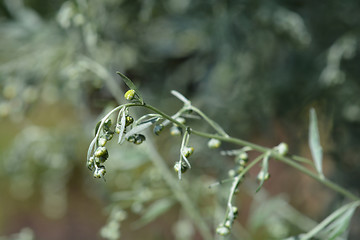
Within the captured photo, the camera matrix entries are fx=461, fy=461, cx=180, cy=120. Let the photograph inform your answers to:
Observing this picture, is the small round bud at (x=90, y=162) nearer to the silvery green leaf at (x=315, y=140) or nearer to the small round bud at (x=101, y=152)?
the small round bud at (x=101, y=152)

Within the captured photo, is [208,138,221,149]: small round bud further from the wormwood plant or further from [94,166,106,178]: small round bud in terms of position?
[94,166,106,178]: small round bud

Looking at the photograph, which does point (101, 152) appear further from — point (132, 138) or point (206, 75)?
point (206, 75)

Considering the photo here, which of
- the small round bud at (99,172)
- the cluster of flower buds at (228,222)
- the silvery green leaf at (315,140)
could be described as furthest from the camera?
the silvery green leaf at (315,140)

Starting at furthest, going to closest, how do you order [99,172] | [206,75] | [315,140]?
1. [206,75]
2. [315,140]
3. [99,172]

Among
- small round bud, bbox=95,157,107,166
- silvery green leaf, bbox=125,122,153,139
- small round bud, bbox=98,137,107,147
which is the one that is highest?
A: silvery green leaf, bbox=125,122,153,139

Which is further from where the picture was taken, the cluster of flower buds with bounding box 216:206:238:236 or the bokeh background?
the bokeh background

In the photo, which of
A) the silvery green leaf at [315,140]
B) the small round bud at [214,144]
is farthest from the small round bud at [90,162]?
the silvery green leaf at [315,140]

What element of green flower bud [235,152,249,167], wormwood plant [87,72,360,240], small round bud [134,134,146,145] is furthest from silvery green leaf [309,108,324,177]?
small round bud [134,134,146,145]

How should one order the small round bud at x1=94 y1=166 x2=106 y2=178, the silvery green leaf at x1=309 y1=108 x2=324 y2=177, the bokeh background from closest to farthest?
the small round bud at x1=94 y1=166 x2=106 y2=178, the silvery green leaf at x1=309 y1=108 x2=324 y2=177, the bokeh background

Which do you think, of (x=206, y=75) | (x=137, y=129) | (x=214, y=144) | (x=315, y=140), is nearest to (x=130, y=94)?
(x=137, y=129)

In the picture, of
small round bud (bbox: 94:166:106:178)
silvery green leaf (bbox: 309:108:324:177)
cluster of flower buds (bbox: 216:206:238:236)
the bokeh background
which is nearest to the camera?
small round bud (bbox: 94:166:106:178)

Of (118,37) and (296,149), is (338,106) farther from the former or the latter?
(118,37)
